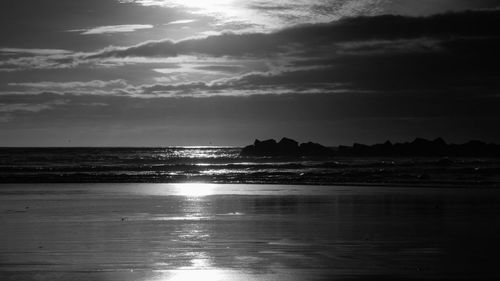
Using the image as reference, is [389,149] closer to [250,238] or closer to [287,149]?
[287,149]

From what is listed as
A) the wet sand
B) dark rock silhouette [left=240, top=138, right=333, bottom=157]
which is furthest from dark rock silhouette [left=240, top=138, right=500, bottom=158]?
the wet sand

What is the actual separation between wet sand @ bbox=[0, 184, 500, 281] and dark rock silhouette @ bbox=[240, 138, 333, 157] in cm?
6509

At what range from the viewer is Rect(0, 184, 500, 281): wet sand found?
355 inches

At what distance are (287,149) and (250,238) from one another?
3020 inches

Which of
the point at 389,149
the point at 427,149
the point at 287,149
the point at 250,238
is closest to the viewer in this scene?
the point at 250,238

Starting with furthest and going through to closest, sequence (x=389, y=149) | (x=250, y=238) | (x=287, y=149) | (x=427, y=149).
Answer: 1. (x=287, y=149)
2. (x=389, y=149)
3. (x=427, y=149)
4. (x=250, y=238)

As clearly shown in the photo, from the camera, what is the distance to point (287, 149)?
291 ft

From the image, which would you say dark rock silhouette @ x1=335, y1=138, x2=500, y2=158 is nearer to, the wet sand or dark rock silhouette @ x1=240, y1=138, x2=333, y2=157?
dark rock silhouette @ x1=240, y1=138, x2=333, y2=157

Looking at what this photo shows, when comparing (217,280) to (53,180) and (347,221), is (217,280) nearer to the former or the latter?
(347,221)

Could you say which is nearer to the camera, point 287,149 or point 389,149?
point 389,149

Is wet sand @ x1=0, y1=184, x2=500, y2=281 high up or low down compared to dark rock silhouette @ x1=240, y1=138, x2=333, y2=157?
down

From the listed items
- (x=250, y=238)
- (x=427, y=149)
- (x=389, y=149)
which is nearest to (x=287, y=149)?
(x=389, y=149)

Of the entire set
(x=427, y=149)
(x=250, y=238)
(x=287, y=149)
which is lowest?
(x=250, y=238)

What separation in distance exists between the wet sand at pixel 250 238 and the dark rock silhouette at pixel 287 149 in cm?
6509
